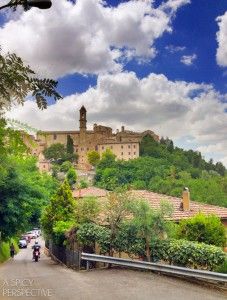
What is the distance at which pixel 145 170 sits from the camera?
5797 inches

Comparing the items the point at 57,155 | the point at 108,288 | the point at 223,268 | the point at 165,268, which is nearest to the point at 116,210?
the point at 165,268

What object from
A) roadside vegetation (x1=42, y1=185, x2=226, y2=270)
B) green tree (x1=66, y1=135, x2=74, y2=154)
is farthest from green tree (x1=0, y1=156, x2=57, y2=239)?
green tree (x1=66, y1=135, x2=74, y2=154)

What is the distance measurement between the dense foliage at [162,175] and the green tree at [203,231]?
7083 centimetres

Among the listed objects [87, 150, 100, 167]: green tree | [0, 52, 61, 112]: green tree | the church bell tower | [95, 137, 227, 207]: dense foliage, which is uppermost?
the church bell tower

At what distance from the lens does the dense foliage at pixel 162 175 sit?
112 metres

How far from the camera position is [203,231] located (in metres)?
27.0

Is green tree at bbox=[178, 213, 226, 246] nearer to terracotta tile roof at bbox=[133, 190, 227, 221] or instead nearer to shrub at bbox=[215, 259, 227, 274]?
terracotta tile roof at bbox=[133, 190, 227, 221]

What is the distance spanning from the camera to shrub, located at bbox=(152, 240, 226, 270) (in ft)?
63.3

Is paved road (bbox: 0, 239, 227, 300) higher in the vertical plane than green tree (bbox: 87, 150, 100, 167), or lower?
A: lower

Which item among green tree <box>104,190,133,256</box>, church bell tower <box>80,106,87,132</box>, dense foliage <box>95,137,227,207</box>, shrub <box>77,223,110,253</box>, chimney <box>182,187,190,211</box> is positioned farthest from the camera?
church bell tower <box>80,106,87,132</box>

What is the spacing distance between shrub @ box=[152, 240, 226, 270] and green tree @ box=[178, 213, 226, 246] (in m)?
4.20

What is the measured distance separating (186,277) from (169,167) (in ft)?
444

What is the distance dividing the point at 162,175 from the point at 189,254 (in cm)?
12451

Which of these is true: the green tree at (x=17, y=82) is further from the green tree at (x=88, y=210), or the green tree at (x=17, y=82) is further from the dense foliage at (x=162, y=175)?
the dense foliage at (x=162, y=175)
